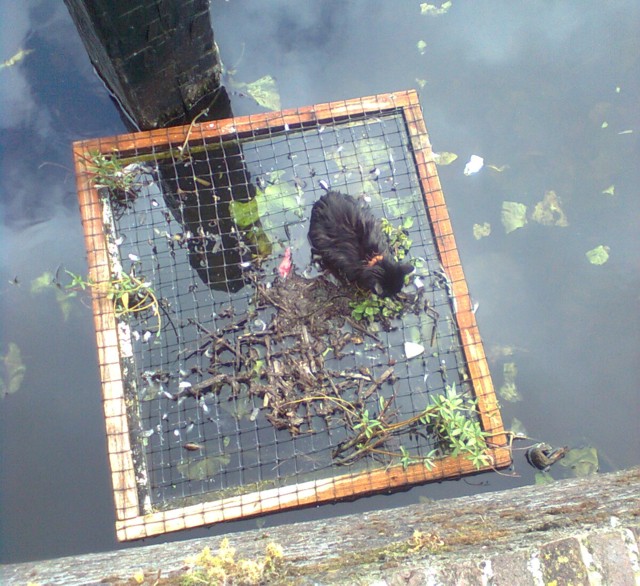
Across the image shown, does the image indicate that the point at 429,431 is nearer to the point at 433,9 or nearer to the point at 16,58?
the point at 433,9

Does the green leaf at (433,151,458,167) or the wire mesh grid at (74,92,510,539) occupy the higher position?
the green leaf at (433,151,458,167)

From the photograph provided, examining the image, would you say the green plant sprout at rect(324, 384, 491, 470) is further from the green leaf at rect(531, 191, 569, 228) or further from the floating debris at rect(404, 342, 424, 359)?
the green leaf at rect(531, 191, 569, 228)

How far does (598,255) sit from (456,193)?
1.18 metres

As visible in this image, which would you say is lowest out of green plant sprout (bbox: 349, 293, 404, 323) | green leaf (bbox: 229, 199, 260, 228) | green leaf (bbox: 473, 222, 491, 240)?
green plant sprout (bbox: 349, 293, 404, 323)

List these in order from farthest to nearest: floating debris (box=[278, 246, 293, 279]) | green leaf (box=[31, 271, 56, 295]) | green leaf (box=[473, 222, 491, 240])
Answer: green leaf (box=[473, 222, 491, 240]), green leaf (box=[31, 271, 56, 295]), floating debris (box=[278, 246, 293, 279])

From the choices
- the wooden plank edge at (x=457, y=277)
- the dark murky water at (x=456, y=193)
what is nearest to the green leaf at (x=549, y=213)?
the dark murky water at (x=456, y=193)

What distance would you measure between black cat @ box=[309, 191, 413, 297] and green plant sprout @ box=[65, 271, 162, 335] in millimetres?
1168

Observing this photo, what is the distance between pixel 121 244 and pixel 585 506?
319cm

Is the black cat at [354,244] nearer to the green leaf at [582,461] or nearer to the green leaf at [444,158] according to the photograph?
the green leaf at [444,158]

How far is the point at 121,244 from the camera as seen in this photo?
144 inches

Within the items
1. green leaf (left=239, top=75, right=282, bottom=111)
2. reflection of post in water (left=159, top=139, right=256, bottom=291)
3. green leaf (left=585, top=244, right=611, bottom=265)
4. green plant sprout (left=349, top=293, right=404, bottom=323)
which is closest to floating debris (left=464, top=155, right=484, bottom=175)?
green leaf (left=585, top=244, right=611, bottom=265)

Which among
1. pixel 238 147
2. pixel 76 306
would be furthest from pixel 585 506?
pixel 76 306

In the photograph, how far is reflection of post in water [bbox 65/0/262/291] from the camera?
3.17 m

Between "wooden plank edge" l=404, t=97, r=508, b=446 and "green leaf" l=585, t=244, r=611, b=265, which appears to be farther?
"green leaf" l=585, t=244, r=611, b=265
